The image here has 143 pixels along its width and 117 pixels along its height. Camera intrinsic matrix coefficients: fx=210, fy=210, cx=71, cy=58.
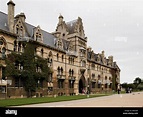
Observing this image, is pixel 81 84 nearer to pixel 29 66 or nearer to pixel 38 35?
pixel 38 35

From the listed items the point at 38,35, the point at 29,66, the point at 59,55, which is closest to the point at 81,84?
the point at 59,55

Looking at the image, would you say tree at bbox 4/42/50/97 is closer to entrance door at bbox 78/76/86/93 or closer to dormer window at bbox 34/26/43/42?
dormer window at bbox 34/26/43/42

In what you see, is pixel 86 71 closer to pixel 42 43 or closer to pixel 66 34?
pixel 66 34

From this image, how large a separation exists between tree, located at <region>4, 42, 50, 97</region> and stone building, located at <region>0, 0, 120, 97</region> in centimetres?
51

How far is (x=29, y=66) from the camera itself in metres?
19.9

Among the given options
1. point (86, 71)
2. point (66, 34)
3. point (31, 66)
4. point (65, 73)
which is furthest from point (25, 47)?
point (86, 71)

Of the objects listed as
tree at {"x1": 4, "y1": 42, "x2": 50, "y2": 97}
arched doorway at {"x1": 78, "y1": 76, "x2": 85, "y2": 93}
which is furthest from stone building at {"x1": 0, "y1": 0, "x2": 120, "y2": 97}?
tree at {"x1": 4, "y1": 42, "x2": 50, "y2": 97}

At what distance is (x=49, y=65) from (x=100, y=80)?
54.7ft

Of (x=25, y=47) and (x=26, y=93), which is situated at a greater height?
(x=25, y=47)

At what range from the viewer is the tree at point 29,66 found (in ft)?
57.3

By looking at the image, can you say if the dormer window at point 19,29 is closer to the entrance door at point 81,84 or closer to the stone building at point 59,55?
the stone building at point 59,55

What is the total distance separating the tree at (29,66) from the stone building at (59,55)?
0.51 meters

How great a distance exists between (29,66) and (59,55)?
7.13 m

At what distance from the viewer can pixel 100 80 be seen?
3847cm
